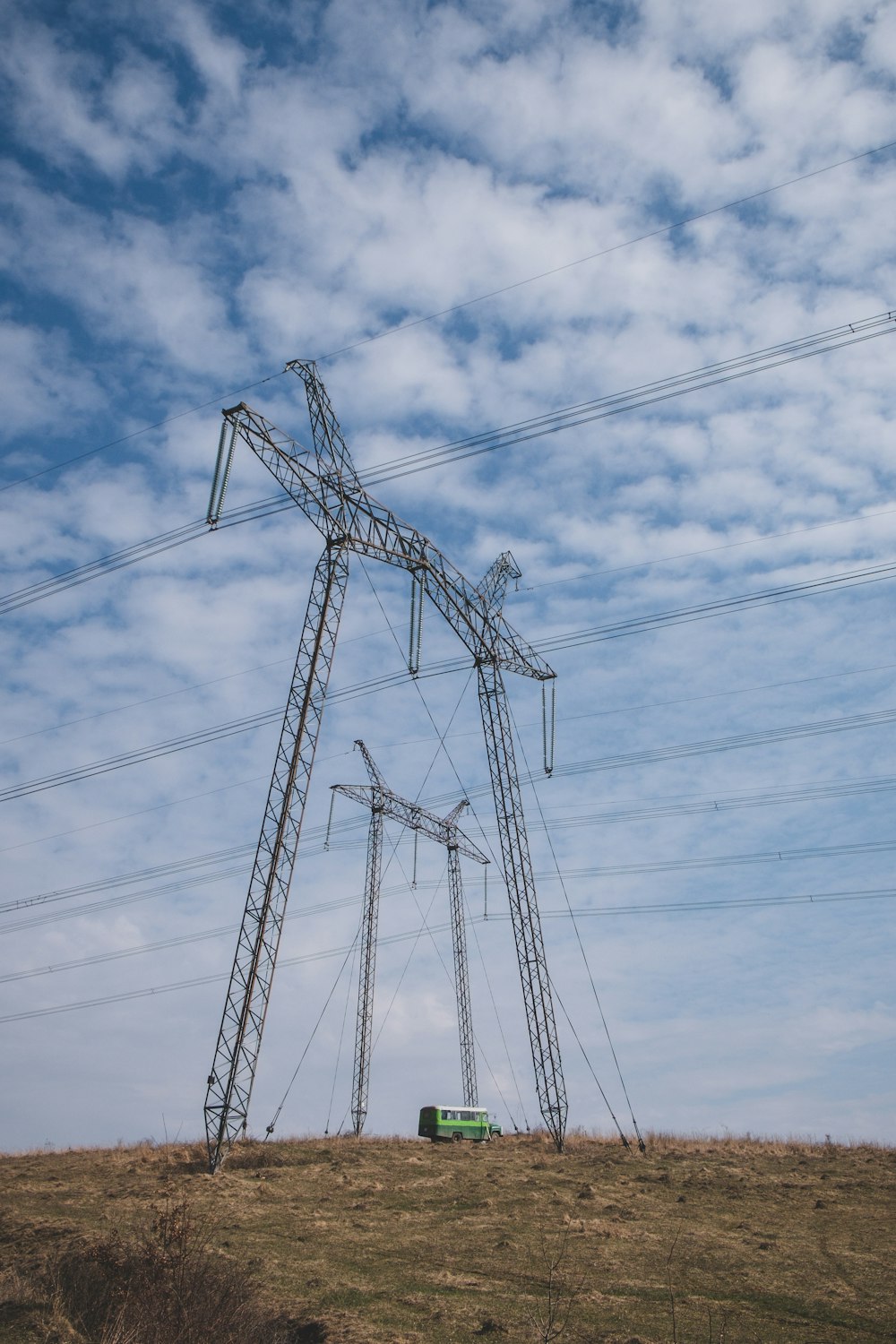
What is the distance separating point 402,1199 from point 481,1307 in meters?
9.64

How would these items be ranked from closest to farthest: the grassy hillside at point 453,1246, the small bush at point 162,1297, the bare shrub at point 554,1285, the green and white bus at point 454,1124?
the small bush at point 162,1297 → the bare shrub at point 554,1285 → the grassy hillside at point 453,1246 → the green and white bus at point 454,1124

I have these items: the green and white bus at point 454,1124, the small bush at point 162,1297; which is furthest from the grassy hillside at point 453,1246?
the green and white bus at point 454,1124

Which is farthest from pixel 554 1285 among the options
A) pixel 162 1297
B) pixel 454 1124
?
pixel 454 1124

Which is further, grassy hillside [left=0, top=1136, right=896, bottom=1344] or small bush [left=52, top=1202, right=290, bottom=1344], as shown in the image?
grassy hillside [left=0, top=1136, right=896, bottom=1344]

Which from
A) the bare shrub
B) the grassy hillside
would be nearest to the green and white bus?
the grassy hillside

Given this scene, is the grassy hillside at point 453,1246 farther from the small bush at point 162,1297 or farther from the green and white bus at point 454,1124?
the green and white bus at point 454,1124

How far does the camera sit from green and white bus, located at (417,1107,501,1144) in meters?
39.9

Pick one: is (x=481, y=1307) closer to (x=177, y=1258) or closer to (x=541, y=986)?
(x=177, y=1258)

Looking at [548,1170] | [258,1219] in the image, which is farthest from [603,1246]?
[548,1170]

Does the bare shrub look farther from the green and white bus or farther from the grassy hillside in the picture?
the green and white bus

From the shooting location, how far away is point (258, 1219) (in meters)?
19.8

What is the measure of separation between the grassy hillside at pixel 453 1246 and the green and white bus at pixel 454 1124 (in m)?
11.0

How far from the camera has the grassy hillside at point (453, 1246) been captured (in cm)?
1266

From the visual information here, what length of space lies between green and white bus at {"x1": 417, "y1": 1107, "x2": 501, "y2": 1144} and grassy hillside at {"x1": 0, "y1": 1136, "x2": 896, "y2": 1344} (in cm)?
1102
